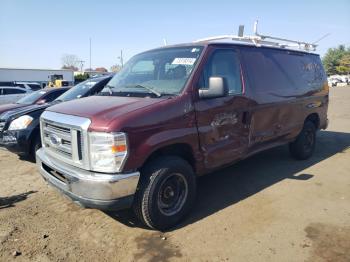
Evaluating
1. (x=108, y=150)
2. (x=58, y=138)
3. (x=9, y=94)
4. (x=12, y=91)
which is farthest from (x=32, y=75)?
(x=108, y=150)

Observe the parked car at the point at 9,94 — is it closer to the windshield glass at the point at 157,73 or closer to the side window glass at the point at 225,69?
the windshield glass at the point at 157,73

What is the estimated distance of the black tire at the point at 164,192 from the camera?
3.46 m

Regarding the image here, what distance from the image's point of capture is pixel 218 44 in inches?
171

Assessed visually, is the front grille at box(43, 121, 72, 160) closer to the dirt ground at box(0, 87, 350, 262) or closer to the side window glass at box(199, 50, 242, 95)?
the dirt ground at box(0, 87, 350, 262)

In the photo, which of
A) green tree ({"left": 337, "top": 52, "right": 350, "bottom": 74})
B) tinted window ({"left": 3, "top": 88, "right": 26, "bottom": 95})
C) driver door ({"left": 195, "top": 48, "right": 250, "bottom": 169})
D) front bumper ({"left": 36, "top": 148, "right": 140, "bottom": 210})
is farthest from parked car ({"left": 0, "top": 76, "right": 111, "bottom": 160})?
green tree ({"left": 337, "top": 52, "right": 350, "bottom": 74})

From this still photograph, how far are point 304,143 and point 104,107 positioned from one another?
4.50m

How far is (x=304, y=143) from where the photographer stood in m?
6.43

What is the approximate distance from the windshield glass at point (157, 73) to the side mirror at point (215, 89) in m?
0.28

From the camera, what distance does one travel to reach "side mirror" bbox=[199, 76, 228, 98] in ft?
12.3

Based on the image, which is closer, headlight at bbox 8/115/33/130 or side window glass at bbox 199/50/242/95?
side window glass at bbox 199/50/242/95

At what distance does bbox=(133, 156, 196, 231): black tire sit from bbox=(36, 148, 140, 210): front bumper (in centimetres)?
18

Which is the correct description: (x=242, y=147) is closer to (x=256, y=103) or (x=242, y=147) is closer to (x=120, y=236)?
(x=256, y=103)

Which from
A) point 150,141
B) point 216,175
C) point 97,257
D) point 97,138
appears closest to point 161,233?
point 97,257

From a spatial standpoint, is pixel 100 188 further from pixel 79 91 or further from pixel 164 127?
→ pixel 79 91
